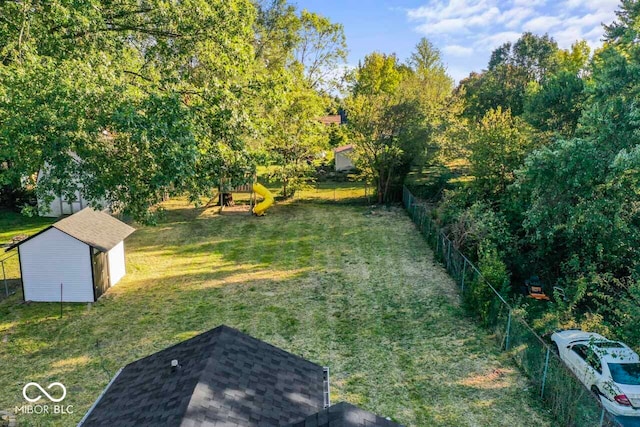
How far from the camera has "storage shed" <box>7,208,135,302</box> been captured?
52.6 ft

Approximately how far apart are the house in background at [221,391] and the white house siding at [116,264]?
10.7 meters

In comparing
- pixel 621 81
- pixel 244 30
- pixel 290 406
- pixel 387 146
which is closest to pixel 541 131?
pixel 387 146

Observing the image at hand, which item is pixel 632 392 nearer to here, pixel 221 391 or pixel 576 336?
pixel 576 336

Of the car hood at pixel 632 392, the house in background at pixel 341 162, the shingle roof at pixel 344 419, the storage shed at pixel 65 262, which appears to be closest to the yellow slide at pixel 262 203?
the storage shed at pixel 65 262

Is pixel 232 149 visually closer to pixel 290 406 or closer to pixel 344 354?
pixel 344 354

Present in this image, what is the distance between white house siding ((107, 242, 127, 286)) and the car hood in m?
17.7

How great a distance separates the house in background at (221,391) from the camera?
634cm

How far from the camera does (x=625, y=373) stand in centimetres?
1145

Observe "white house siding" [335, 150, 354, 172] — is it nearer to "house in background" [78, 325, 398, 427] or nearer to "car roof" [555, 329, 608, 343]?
"car roof" [555, 329, 608, 343]

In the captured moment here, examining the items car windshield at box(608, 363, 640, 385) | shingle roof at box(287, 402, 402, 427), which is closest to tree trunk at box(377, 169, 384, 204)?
car windshield at box(608, 363, 640, 385)

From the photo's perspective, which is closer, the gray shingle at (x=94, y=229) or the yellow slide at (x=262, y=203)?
the gray shingle at (x=94, y=229)

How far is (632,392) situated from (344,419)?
31.4 ft

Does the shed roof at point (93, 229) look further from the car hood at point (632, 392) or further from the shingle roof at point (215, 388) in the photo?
the car hood at point (632, 392)

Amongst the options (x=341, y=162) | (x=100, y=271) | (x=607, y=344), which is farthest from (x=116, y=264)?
(x=341, y=162)
